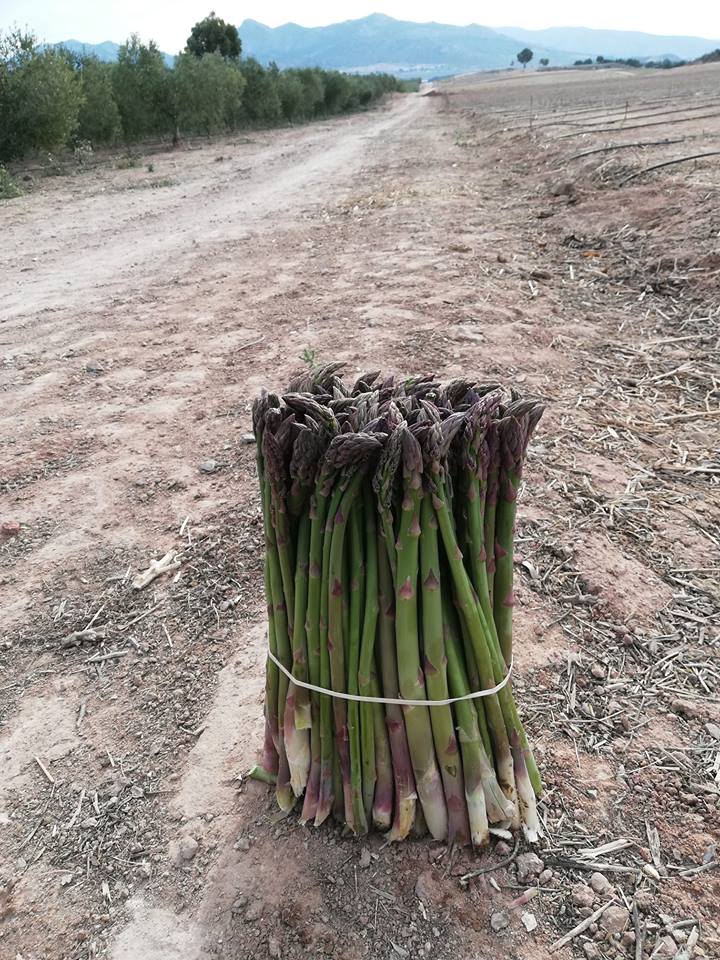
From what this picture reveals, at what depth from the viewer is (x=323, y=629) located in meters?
2.03

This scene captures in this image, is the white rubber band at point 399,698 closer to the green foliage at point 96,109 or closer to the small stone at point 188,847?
the small stone at point 188,847

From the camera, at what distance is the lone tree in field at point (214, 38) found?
179 feet

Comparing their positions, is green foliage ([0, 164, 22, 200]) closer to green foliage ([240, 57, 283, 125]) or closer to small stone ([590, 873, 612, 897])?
small stone ([590, 873, 612, 897])

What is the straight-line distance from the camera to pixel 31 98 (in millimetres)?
22672

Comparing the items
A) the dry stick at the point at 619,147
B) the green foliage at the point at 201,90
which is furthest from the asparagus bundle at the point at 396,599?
the green foliage at the point at 201,90

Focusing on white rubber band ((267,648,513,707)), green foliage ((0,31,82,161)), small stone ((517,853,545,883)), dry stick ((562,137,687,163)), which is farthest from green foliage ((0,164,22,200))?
small stone ((517,853,545,883))

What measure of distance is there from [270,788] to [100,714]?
3.22 feet

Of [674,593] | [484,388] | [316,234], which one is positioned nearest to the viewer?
[484,388]

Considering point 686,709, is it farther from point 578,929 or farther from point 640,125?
point 640,125

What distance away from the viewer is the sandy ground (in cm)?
215

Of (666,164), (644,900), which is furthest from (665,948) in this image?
(666,164)

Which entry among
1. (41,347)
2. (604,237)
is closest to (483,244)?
(604,237)

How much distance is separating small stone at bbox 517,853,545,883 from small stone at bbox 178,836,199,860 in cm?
111

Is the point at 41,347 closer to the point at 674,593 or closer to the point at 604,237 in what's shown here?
the point at 674,593
